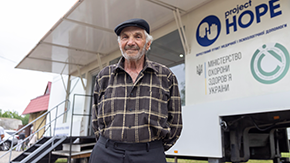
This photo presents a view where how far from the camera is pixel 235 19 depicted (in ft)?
12.3

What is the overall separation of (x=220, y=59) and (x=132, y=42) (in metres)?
2.69

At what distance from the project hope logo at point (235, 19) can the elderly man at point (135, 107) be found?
257 cm

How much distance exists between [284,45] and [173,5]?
2220 millimetres

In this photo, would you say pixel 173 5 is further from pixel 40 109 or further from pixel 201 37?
pixel 40 109

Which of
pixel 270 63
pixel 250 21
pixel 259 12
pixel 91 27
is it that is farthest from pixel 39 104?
pixel 270 63

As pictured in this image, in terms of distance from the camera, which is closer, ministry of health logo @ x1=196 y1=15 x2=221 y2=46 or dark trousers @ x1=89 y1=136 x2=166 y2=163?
dark trousers @ x1=89 y1=136 x2=166 y2=163

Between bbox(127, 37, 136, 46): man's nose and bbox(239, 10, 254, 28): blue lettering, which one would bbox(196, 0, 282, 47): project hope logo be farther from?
bbox(127, 37, 136, 46): man's nose

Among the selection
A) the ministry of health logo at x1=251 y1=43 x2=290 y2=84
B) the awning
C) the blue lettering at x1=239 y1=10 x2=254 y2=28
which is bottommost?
the ministry of health logo at x1=251 y1=43 x2=290 y2=84

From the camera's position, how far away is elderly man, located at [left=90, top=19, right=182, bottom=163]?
52.1 inches

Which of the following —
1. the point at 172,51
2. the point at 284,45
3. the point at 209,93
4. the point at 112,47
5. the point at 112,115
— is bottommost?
the point at 112,115

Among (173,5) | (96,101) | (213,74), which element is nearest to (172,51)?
(173,5)

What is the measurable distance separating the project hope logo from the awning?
51 centimetres

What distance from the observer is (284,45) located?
304cm

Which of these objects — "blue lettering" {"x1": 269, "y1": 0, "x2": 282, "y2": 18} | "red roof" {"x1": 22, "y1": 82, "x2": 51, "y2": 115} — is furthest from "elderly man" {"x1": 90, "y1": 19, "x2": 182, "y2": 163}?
"red roof" {"x1": 22, "y1": 82, "x2": 51, "y2": 115}
